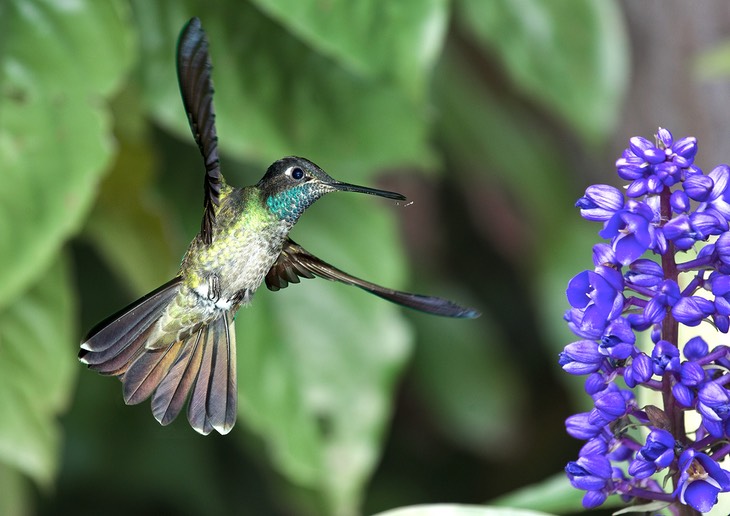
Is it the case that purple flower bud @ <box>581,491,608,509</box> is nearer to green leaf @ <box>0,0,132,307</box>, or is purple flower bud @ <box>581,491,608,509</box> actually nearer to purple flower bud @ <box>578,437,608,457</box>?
purple flower bud @ <box>578,437,608,457</box>

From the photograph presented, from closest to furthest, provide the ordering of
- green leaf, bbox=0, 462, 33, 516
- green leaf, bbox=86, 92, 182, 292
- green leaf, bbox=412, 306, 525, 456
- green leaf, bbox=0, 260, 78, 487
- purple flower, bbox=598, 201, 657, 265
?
purple flower, bbox=598, 201, 657, 265 < green leaf, bbox=0, 260, 78, 487 < green leaf, bbox=86, 92, 182, 292 < green leaf, bbox=0, 462, 33, 516 < green leaf, bbox=412, 306, 525, 456

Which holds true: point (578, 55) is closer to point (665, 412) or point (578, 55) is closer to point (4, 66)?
point (4, 66)

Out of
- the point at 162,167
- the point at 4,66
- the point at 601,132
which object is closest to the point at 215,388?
the point at 4,66

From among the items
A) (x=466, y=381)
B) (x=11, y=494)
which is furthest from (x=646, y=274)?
(x=466, y=381)

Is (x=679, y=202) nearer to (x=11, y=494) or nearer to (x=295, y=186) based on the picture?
(x=295, y=186)

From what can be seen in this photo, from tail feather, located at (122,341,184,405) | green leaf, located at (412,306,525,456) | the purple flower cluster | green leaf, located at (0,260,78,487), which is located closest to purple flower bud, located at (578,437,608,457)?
the purple flower cluster

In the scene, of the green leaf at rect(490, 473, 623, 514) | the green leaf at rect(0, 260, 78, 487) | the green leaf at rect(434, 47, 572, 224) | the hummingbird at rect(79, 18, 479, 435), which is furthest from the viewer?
the green leaf at rect(434, 47, 572, 224)

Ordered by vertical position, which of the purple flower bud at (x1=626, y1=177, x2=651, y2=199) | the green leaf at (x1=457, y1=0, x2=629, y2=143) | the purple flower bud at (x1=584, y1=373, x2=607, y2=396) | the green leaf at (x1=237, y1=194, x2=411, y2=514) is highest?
the green leaf at (x1=457, y1=0, x2=629, y2=143)
